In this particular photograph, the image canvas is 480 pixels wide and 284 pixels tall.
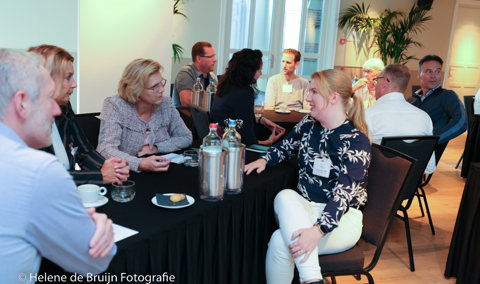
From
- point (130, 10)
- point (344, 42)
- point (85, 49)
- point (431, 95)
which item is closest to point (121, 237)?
point (85, 49)

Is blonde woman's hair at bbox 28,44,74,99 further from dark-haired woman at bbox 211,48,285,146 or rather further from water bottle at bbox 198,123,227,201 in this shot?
dark-haired woman at bbox 211,48,285,146

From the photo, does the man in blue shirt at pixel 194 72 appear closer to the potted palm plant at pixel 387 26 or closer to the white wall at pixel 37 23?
the white wall at pixel 37 23

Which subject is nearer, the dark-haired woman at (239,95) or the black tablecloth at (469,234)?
the black tablecloth at (469,234)

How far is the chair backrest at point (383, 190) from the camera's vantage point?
1843 millimetres

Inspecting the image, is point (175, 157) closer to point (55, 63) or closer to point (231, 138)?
point (231, 138)

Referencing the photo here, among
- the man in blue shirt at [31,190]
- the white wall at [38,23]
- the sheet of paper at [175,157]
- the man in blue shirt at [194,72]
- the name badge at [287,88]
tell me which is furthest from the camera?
the name badge at [287,88]

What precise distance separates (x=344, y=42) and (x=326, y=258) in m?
7.12

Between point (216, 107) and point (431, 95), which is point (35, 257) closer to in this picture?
point (216, 107)

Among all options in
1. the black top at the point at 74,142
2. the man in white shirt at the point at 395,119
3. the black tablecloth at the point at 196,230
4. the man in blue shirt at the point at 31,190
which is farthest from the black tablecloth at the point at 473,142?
the man in blue shirt at the point at 31,190

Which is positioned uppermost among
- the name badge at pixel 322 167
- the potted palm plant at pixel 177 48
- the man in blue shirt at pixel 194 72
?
the potted palm plant at pixel 177 48

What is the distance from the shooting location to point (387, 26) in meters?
8.16

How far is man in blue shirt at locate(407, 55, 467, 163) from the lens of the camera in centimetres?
376

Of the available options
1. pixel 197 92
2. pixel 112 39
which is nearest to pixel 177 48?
pixel 197 92

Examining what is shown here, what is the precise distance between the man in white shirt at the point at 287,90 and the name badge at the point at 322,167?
3255mm
